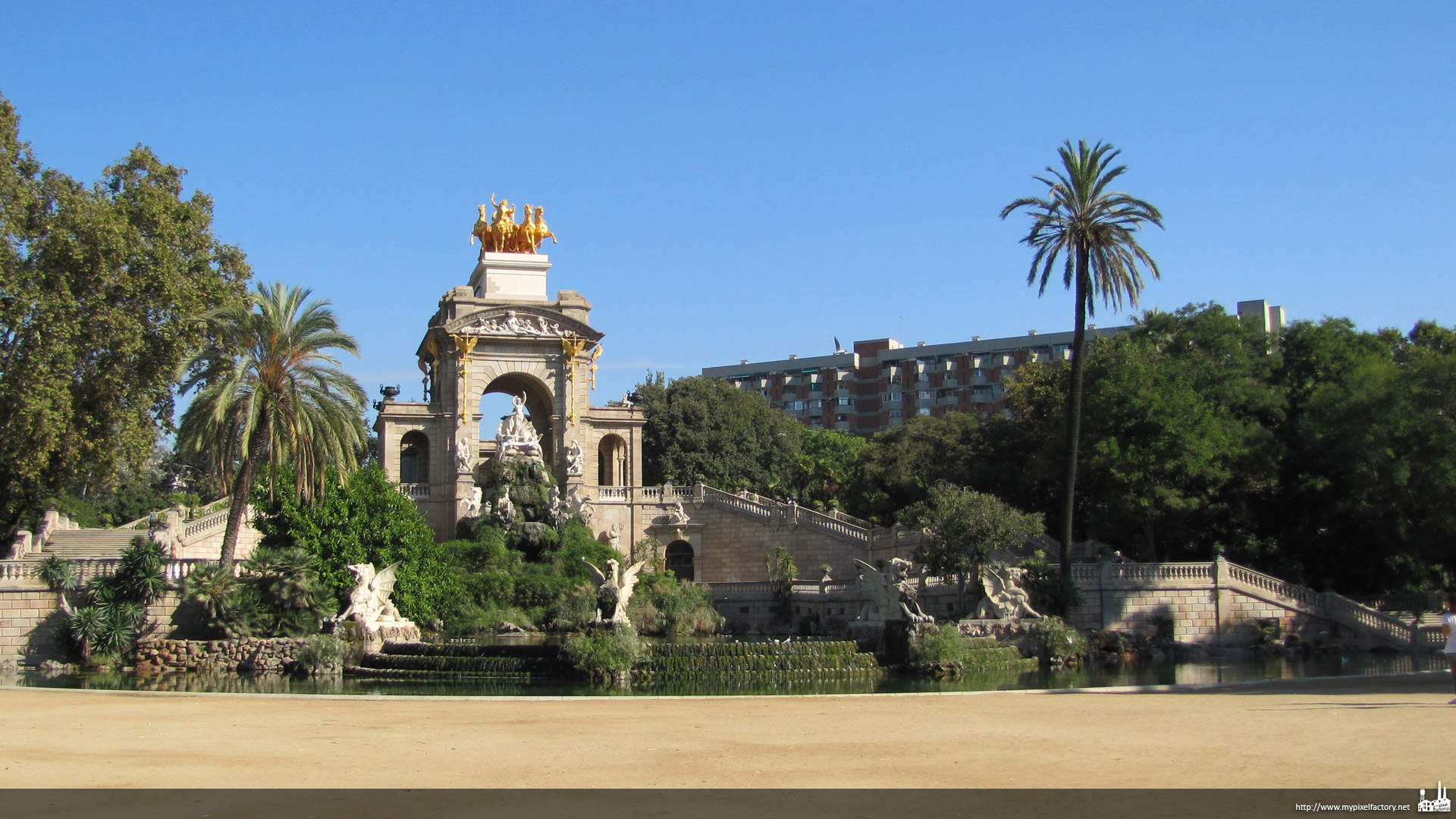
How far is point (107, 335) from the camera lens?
31.8 meters

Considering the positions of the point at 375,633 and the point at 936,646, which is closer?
the point at 936,646

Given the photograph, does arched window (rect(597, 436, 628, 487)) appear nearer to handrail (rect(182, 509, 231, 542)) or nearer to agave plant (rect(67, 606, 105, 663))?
handrail (rect(182, 509, 231, 542))

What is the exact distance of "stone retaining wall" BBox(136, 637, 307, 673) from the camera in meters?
28.6

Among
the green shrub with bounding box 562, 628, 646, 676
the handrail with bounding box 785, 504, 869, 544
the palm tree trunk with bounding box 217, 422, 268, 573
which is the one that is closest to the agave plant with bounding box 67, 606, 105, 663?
the palm tree trunk with bounding box 217, 422, 268, 573

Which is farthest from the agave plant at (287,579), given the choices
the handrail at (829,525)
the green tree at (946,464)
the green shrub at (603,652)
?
the green tree at (946,464)

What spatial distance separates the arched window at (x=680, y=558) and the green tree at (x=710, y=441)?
6205 millimetres

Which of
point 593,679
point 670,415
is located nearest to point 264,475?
point 593,679

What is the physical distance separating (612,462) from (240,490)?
24.6 metres

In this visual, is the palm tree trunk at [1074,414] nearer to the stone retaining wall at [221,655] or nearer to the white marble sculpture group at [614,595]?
the white marble sculpture group at [614,595]

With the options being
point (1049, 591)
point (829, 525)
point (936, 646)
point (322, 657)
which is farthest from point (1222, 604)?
point (322, 657)

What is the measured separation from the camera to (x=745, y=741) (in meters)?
15.2

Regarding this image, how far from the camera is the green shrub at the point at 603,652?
84.9 feet
